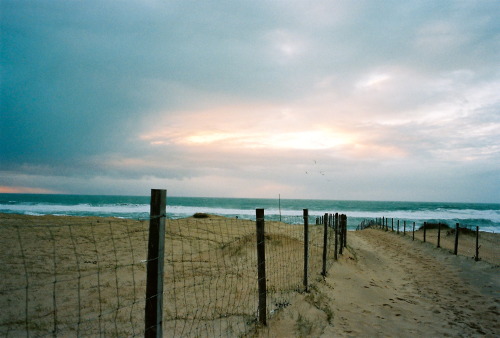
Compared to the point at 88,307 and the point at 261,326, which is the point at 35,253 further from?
the point at 261,326

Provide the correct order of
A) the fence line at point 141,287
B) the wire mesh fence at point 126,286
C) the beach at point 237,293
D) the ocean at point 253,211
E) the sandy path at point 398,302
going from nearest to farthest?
the fence line at point 141,287 < the wire mesh fence at point 126,286 < the beach at point 237,293 < the sandy path at point 398,302 < the ocean at point 253,211

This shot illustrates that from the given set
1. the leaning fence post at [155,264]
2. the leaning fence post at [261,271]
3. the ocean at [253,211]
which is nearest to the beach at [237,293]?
the leaning fence post at [261,271]

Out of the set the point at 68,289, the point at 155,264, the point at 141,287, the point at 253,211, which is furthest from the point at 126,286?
the point at 253,211

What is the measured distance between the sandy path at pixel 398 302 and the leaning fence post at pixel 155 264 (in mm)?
2643

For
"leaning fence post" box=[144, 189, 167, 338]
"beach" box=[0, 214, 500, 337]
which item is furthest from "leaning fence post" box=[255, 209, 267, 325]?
"leaning fence post" box=[144, 189, 167, 338]

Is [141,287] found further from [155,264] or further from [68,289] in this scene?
[155,264]

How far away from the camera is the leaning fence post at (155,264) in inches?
114

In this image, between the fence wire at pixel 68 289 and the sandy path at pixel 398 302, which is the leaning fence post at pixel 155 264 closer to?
the fence wire at pixel 68 289

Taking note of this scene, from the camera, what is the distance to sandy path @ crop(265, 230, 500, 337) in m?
5.49

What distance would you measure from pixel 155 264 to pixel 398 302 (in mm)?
7010

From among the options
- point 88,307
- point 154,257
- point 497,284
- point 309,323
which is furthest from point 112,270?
point 497,284

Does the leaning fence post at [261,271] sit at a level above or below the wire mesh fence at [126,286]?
above

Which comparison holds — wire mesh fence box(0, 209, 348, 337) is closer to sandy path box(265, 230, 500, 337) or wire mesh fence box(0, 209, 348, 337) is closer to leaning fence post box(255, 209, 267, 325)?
leaning fence post box(255, 209, 267, 325)

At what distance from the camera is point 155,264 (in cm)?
291
